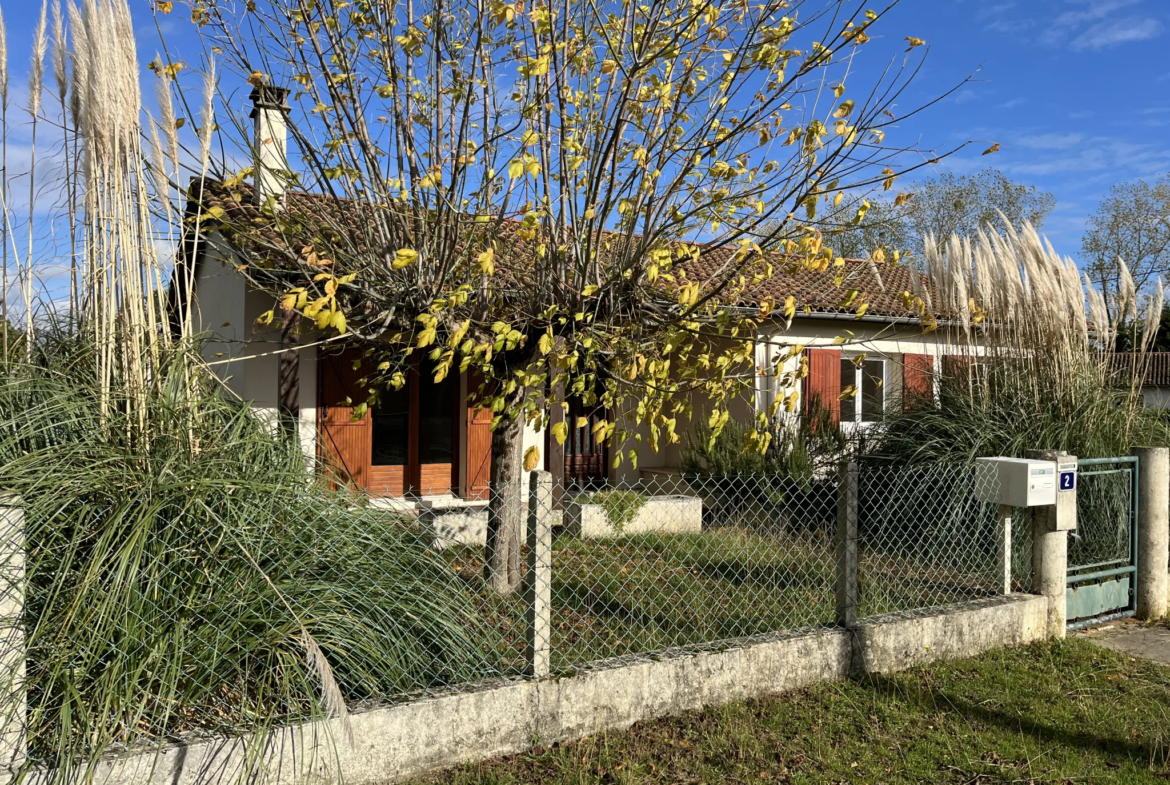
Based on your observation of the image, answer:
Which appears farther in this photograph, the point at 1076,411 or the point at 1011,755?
the point at 1076,411

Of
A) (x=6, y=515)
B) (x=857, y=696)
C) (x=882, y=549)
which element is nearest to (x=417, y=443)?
(x=882, y=549)

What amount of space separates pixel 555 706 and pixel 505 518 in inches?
66.3

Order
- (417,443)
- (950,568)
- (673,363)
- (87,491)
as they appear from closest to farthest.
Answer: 1. (87,491)
2. (673,363)
3. (950,568)
4. (417,443)

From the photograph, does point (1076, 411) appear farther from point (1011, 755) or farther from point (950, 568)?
point (1011, 755)

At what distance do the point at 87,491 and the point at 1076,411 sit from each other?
23.9 feet

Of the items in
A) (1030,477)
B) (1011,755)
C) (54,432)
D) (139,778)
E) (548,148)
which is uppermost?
(548,148)

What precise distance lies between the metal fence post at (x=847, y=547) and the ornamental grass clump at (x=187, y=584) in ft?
6.97

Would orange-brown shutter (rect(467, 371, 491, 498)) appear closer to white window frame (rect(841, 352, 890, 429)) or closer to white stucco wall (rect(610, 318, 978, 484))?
white stucco wall (rect(610, 318, 978, 484))

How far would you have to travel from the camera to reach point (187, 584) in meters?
3.26

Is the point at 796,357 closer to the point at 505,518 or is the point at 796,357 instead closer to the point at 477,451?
the point at 477,451

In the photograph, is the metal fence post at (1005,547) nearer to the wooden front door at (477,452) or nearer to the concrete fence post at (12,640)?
the concrete fence post at (12,640)

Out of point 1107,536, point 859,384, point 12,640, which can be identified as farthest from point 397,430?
point 12,640

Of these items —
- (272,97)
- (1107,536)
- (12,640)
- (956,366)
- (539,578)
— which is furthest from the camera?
(956,366)

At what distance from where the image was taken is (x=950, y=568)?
680cm
